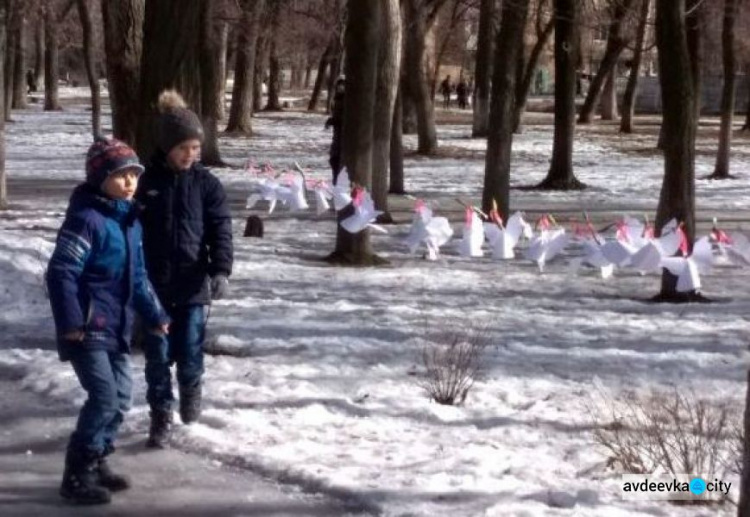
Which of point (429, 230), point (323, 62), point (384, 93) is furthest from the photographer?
point (323, 62)

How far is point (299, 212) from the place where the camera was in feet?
63.3

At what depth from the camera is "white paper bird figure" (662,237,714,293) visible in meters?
8.71

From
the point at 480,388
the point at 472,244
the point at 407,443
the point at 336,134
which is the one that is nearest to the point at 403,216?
the point at 336,134

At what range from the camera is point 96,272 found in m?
6.18

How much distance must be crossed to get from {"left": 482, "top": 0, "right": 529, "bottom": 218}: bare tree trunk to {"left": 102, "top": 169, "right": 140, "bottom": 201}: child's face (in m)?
10.3

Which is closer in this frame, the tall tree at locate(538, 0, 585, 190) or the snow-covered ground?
the snow-covered ground

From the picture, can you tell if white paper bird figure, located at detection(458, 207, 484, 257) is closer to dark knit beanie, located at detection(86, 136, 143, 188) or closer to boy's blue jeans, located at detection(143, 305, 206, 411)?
boy's blue jeans, located at detection(143, 305, 206, 411)

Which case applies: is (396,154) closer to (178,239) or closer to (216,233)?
(216,233)

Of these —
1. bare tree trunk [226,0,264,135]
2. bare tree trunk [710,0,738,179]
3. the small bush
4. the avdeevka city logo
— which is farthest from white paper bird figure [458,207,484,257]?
bare tree trunk [226,0,264,135]

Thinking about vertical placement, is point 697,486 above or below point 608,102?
below

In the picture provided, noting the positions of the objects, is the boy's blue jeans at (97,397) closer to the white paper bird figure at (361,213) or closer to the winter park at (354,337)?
the winter park at (354,337)

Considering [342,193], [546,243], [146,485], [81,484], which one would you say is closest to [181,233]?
[146,485]

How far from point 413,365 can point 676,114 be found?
391 cm

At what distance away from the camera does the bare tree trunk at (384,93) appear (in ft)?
50.9
